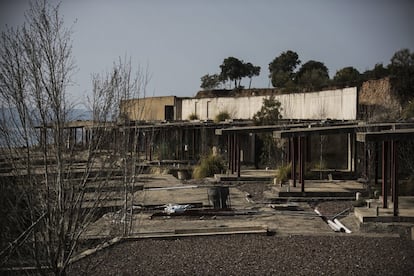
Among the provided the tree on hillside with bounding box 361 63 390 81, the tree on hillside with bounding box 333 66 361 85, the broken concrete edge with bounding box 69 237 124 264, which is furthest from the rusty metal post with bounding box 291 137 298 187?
the tree on hillside with bounding box 333 66 361 85

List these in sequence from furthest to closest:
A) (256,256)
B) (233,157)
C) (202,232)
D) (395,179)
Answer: (233,157)
(395,179)
(202,232)
(256,256)

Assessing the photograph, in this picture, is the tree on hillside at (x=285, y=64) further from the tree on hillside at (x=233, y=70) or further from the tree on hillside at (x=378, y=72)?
the tree on hillside at (x=378, y=72)

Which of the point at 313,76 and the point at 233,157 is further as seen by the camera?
the point at 313,76

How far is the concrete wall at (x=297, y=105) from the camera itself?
30328 millimetres

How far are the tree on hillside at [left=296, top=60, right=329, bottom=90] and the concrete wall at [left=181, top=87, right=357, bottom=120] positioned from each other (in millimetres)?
3973

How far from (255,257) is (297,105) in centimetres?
2819

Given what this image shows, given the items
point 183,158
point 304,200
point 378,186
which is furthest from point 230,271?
point 183,158

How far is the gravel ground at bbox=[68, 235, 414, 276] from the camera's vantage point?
25.1 ft

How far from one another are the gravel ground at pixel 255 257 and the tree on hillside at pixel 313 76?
3092cm

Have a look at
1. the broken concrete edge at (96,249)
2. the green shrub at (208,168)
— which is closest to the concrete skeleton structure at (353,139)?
the green shrub at (208,168)

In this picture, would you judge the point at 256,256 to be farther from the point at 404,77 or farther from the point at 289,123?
the point at 404,77

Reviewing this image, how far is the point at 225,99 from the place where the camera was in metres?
42.3

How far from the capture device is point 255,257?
8297 mm

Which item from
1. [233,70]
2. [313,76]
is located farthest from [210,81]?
[313,76]
